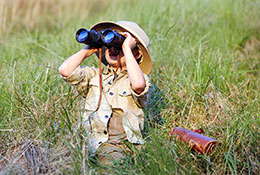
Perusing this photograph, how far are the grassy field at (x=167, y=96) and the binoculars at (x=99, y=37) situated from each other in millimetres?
515

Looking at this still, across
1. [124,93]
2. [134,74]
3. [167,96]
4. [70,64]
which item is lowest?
[167,96]

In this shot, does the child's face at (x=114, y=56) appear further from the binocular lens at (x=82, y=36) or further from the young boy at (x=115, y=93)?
the binocular lens at (x=82, y=36)

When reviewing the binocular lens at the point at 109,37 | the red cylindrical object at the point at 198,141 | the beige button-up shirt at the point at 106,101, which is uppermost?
the binocular lens at the point at 109,37

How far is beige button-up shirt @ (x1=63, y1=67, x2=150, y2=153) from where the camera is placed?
2389 millimetres

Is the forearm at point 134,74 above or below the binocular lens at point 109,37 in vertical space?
below

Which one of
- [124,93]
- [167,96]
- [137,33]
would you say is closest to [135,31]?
[137,33]

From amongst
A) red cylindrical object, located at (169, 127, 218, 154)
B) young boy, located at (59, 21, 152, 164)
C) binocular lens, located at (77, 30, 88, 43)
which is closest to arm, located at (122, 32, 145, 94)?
young boy, located at (59, 21, 152, 164)

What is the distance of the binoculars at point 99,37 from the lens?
2.26 metres

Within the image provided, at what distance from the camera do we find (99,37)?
7.62 ft

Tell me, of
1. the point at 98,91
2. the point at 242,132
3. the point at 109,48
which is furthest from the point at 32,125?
the point at 242,132

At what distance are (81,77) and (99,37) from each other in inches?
13.2

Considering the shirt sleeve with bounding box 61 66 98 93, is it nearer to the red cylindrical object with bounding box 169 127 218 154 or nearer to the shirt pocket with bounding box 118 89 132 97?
the shirt pocket with bounding box 118 89 132 97

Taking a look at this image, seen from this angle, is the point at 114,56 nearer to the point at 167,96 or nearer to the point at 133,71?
the point at 133,71

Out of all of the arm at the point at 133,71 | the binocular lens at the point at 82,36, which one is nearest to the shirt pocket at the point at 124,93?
the arm at the point at 133,71
